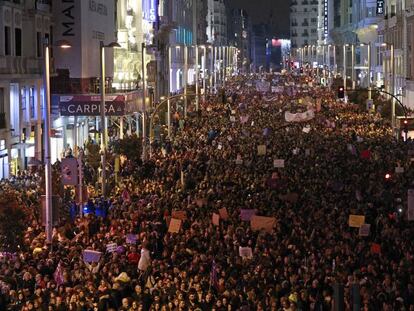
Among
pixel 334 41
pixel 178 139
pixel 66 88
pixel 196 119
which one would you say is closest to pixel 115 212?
pixel 178 139

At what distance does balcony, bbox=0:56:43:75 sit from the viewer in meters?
46.6

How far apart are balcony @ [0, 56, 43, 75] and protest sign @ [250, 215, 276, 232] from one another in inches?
904

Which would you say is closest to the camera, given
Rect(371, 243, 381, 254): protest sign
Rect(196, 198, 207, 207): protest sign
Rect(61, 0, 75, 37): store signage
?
Rect(371, 243, 381, 254): protest sign

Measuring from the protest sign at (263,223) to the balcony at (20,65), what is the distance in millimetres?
22950

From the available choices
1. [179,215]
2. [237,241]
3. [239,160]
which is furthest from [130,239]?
[239,160]

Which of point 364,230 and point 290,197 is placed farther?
point 290,197

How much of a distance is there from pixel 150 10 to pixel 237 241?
246 feet

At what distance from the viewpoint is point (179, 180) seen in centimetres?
3706

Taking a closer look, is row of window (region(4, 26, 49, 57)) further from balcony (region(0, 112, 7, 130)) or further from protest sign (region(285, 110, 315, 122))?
protest sign (region(285, 110, 315, 122))

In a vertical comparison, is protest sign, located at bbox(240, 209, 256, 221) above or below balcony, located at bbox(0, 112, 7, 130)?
below

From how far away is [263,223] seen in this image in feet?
84.1

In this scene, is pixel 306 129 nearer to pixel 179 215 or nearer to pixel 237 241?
pixel 179 215

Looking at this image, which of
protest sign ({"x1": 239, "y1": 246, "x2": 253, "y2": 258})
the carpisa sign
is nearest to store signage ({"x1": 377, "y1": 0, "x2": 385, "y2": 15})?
the carpisa sign

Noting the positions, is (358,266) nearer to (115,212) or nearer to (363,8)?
(115,212)
